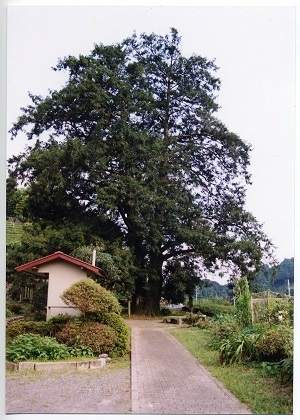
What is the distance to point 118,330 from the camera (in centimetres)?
594

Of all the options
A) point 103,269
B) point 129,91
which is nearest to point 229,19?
point 129,91

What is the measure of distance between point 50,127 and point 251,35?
251 centimetres

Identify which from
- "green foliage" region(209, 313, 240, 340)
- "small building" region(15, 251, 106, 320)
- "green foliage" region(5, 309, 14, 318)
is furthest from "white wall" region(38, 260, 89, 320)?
"green foliage" region(209, 313, 240, 340)

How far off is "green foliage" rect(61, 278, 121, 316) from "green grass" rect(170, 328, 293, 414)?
0.87m

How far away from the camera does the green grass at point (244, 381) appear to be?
540 cm

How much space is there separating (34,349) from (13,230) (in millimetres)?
1321

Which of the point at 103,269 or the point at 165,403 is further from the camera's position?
the point at 103,269

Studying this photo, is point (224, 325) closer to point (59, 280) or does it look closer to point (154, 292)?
point (154, 292)

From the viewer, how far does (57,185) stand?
20.1 ft

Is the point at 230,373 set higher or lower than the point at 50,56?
lower

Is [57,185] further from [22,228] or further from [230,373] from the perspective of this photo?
[230,373]

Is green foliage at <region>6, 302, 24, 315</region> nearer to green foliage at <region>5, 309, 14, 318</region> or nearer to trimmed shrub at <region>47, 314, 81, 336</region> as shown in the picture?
green foliage at <region>5, 309, 14, 318</region>

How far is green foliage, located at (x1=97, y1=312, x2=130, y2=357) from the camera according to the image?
5875mm

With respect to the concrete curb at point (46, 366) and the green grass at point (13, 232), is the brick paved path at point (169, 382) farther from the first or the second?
the green grass at point (13, 232)
